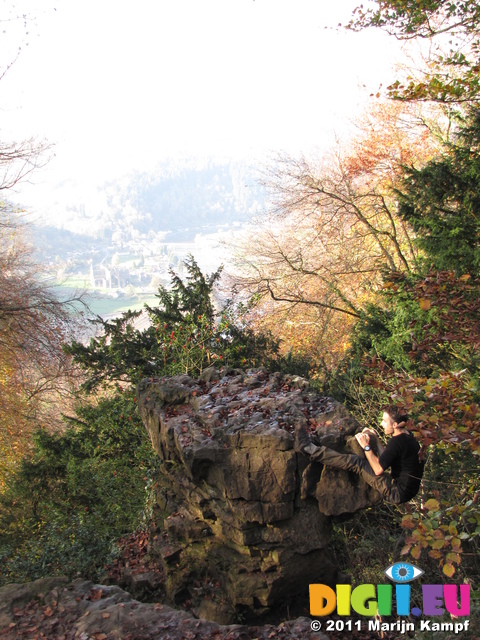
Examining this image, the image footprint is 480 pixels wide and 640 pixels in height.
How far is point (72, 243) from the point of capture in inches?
1689

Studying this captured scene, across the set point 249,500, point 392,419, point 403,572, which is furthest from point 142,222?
point 403,572

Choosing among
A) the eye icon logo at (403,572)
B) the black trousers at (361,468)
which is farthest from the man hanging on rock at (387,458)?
the eye icon logo at (403,572)

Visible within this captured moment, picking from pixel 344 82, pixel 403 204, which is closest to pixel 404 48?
pixel 344 82

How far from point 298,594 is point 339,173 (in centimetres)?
1267

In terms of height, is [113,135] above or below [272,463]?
above

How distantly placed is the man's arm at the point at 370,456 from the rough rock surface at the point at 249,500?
1.25ft

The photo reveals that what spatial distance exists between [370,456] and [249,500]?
1374 mm

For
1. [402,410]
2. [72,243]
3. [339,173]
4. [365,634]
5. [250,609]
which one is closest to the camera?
[402,410]

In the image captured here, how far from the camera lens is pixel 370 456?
5.20 meters

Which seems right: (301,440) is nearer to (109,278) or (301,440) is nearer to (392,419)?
(392,419)

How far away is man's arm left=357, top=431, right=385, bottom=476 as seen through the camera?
16.8 feet

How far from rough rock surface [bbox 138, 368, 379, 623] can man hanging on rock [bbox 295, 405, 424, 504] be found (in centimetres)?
20

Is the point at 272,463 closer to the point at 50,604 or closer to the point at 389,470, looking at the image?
the point at 389,470

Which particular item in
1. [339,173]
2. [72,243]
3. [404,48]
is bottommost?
[339,173]
